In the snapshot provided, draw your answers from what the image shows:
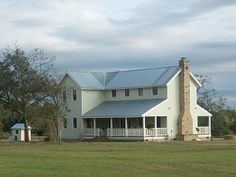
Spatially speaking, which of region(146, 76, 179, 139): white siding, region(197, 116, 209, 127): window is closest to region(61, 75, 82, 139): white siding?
region(146, 76, 179, 139): white siding

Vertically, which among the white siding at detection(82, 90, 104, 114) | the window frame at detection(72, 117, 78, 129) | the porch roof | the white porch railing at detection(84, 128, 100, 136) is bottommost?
the white porch railing at detection(84, 128, 100, 136)

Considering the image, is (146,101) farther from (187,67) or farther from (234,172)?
(234,172)

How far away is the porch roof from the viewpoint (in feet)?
220

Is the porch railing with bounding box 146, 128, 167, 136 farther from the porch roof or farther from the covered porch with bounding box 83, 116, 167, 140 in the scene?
the porch roof

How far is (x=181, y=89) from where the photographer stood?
232ft

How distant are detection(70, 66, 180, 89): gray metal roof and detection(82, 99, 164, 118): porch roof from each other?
6.68 feet

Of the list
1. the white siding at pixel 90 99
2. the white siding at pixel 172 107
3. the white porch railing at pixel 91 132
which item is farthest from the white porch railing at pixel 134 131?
the white siding at pixel 90 99

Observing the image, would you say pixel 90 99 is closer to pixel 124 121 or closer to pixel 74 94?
pixel 74 94

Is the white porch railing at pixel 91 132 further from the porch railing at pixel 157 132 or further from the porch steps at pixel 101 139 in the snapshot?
the porch railing at pixel 157 132

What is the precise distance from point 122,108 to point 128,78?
20.6 feet

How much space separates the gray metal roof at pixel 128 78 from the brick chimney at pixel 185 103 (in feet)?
3.52

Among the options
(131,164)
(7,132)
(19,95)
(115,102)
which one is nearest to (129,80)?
(115,102)

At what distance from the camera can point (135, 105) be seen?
229 feet

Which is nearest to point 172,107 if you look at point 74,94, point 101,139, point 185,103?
point 185,103
